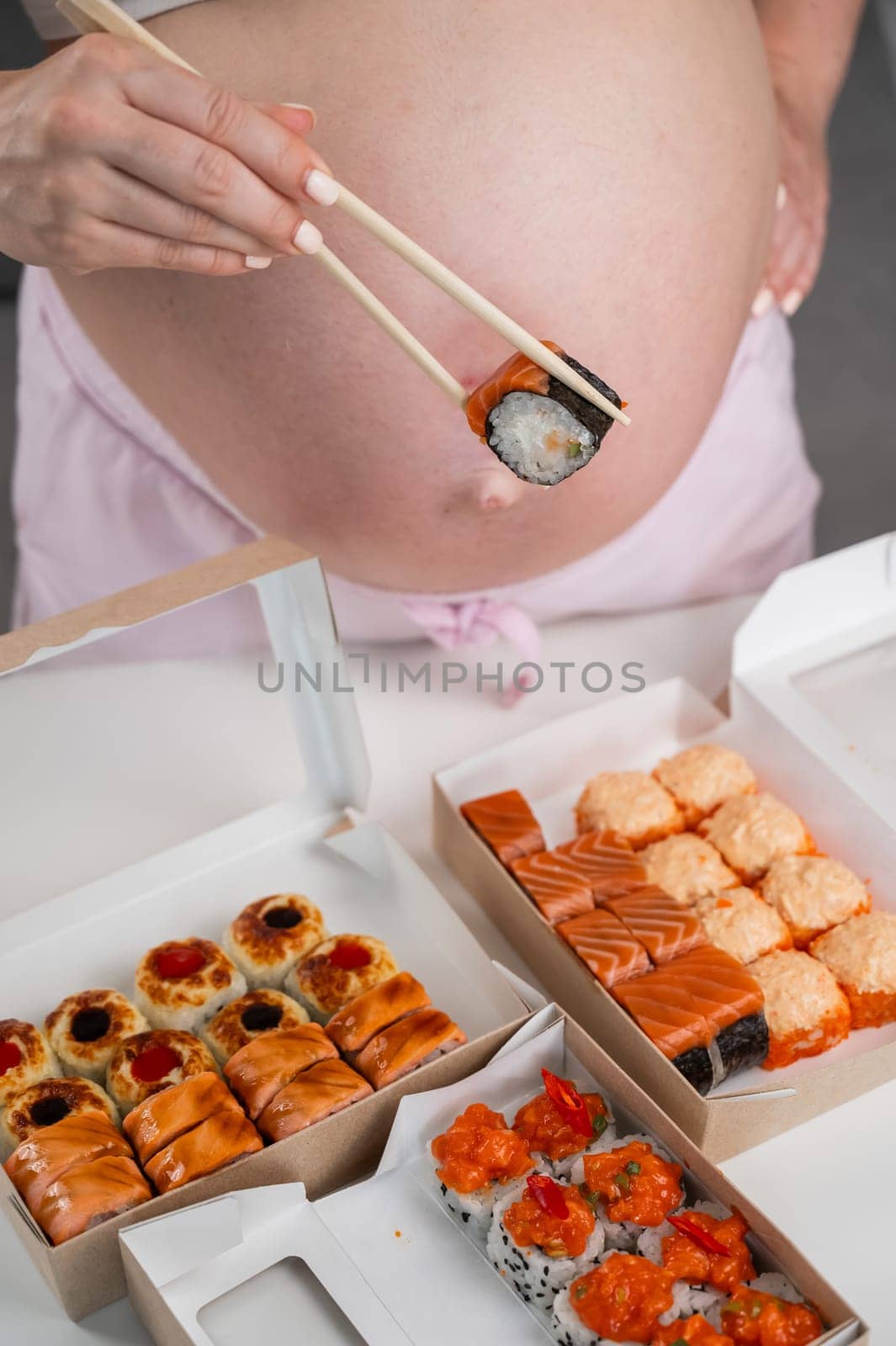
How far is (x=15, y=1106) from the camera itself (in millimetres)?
1112

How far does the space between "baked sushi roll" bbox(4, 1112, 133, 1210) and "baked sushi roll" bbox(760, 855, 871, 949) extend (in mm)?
629

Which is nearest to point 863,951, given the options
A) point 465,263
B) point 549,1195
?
point 549,1195

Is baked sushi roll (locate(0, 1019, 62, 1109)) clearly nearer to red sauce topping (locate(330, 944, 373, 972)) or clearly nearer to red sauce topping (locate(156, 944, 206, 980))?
red sauce topping (locate(156, 944, 206, 980))

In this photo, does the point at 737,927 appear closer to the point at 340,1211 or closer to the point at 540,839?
the point at 540,839

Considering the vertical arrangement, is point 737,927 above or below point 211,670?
below

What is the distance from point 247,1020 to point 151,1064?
3.7 inches

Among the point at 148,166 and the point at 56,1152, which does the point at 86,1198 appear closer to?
the point at 56,1152

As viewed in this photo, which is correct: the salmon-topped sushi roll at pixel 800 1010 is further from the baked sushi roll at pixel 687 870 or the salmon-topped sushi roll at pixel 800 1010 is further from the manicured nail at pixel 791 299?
the manicured nail at pixel 791 299

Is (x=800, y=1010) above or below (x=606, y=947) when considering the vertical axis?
below

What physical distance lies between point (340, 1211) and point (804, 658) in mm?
798

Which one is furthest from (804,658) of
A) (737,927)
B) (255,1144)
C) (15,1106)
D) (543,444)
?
(15,1106)

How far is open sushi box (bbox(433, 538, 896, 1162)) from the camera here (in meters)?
1.18

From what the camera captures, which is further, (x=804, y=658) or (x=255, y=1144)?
(x=804, y=658)

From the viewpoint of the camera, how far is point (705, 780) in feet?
4.60
